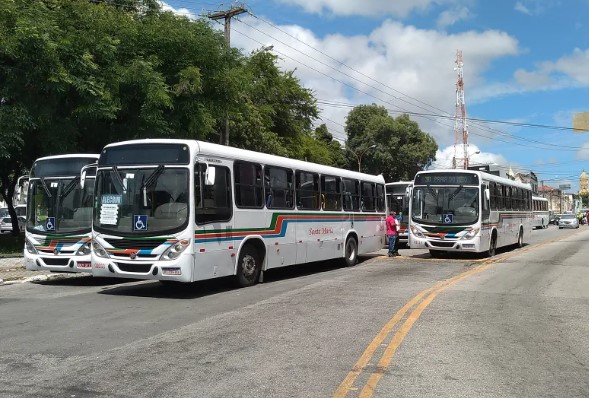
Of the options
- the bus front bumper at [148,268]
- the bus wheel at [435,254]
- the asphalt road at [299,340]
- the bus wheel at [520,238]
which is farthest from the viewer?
the bus wheel at [520,238]

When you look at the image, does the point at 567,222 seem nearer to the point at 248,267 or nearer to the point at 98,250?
the point at 248,267

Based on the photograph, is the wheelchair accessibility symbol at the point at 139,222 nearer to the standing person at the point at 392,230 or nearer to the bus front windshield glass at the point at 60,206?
the bus front windshield glass at the point at 60,206

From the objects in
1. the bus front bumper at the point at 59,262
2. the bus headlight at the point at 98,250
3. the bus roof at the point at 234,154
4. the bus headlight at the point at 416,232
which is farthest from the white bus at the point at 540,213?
the bus headlight at the point at 98,250

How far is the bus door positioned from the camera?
34.1 feet

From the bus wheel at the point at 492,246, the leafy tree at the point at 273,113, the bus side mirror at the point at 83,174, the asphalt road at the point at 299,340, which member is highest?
the leafy tree at the point at 273,113

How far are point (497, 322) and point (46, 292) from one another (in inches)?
357

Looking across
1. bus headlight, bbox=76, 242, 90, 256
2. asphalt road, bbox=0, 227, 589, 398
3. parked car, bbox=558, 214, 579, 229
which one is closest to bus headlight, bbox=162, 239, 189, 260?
asphalt road, bbox=0, 227, 589, 398

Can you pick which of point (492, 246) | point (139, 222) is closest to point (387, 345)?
point (139, 222)

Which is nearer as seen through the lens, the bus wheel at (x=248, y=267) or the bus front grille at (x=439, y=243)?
the bus wheel at (x=248, y=267)

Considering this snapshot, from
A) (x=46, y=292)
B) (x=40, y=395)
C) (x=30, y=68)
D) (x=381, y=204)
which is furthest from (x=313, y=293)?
(x=30, y=68)

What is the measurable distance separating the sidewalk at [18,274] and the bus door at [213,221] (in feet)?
19.6

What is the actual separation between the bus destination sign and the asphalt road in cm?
639

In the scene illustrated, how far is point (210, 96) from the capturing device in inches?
790

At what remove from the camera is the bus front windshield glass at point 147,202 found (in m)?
10.3
